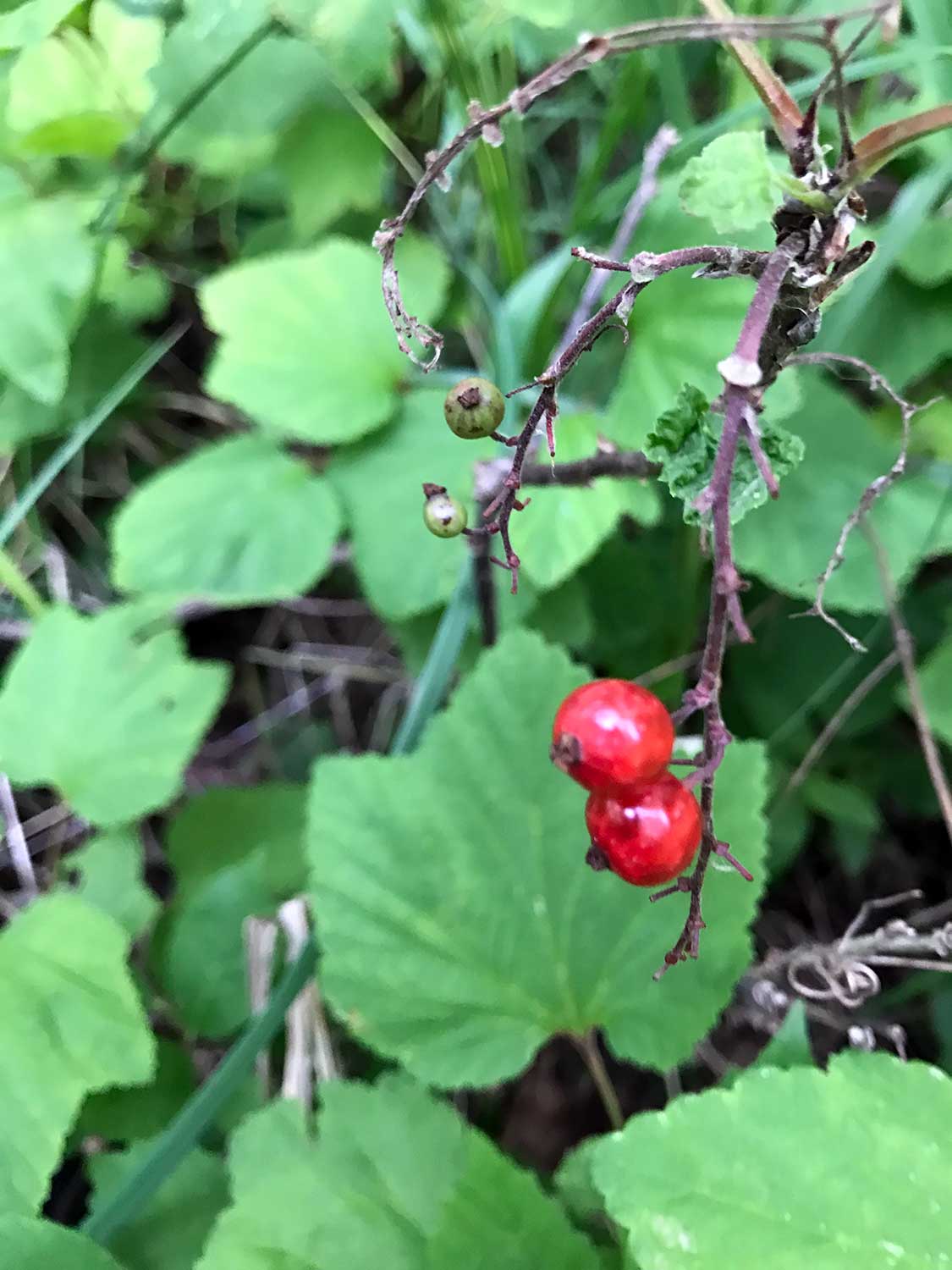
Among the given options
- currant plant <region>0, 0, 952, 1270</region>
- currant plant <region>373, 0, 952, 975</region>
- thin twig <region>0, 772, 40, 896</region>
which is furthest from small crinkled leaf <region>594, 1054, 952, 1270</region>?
thin twig <region>0, 772, 40, 896</region>

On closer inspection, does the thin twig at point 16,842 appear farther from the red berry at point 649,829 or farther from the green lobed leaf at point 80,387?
the red berry at point 649,829

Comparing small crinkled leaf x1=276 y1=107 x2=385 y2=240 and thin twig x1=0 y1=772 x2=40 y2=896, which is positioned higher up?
small crinkled leaf x1=276 y1=107 x2=385 y2=240

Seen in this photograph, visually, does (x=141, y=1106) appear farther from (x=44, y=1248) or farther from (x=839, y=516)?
(x=839, y=516)

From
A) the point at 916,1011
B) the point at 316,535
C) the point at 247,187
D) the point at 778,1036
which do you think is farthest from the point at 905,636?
the point at 247,187

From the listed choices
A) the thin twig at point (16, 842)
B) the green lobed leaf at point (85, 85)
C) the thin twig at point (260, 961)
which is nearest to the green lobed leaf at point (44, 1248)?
the thin twig at point (260, 961)

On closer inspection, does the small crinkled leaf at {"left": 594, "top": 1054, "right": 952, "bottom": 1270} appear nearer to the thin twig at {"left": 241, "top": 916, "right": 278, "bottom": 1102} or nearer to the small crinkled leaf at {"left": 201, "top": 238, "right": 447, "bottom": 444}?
the thin twig at {"left": 241, "top": 916, "right": 278, "bottom": 1102}
